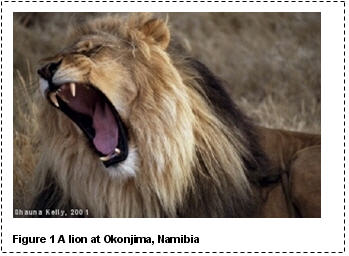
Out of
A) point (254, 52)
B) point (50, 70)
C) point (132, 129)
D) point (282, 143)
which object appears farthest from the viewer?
point (254, 52)

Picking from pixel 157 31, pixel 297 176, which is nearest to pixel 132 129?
pixel 157 31

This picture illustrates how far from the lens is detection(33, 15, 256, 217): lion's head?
354 cm

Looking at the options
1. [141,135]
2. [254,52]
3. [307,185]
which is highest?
[254,52]

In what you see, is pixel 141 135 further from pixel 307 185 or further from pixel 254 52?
pixel 254 52

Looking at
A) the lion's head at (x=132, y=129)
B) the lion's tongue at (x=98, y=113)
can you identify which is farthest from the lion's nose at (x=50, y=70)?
the lion's tongue at (x=98, y=113)

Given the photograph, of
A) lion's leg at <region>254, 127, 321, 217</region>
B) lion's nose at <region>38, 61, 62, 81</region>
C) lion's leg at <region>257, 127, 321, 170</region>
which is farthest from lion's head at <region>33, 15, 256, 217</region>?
lion's leg at <region>257, 127, 321, 170</region>

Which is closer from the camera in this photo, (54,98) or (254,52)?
(54,98)

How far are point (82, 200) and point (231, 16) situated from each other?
4.49 meters

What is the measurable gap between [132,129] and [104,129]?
151 mm

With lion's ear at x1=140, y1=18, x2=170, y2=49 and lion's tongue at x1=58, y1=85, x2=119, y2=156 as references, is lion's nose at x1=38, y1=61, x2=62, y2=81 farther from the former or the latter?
lion's ear at x1=140, y1=18, x2=170, y2=49

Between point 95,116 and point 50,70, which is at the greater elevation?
point 50,70

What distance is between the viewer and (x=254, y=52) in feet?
24.7

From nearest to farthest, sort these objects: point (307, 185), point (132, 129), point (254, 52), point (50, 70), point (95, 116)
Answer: point (50, 70) < point (132, 129) < point (95, 116) < point (307, 185) < point (254, 52)
